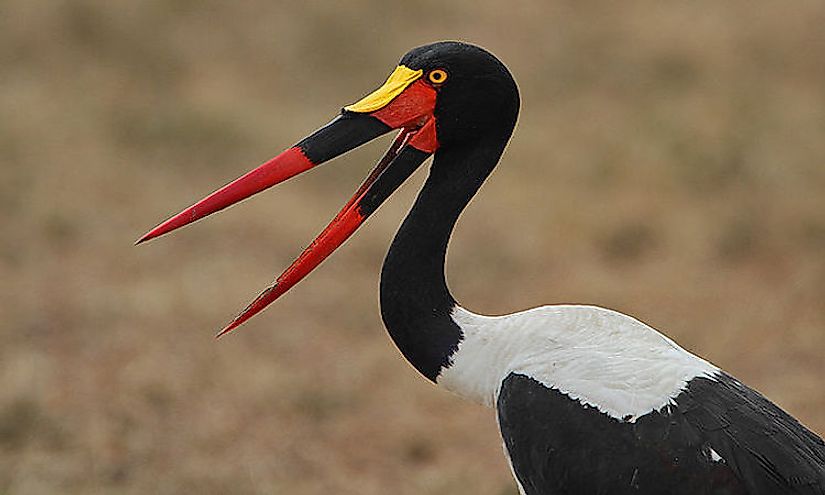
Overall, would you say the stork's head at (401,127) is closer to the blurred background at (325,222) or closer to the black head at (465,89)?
the black head at (465,89)

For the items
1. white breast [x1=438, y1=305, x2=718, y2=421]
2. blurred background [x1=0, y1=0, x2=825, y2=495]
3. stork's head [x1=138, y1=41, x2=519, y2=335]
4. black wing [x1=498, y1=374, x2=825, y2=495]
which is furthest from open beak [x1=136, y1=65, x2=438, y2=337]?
blurred background [x1=0, y1=0, x2=825, y2=495]

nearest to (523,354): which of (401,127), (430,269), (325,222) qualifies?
(430,269)

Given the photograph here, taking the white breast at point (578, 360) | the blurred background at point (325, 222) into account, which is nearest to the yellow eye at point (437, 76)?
the white breast at point (578, 360)

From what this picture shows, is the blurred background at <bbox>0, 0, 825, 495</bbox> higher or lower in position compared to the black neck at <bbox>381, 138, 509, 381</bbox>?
lower

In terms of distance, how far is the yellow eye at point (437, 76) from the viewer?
4020mm

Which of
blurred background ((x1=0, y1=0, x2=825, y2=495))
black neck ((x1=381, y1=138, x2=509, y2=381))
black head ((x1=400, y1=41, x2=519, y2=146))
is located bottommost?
blurred background ((x1=0, y1=0, x2=825, y2=495))

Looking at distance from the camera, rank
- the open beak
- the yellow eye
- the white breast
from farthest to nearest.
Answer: the yellow eye, the open beak, the white breast

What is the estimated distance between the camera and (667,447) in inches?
141

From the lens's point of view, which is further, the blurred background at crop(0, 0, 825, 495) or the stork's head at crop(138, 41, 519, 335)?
the blurred background at crop(0, 0, 825, 495)

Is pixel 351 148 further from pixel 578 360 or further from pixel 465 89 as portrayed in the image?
pixel 578 360

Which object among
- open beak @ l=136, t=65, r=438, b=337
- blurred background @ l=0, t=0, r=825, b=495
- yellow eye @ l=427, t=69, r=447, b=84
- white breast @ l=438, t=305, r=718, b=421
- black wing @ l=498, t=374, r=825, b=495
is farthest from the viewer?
blurred background @ l=0, t=0, r=825, b=495

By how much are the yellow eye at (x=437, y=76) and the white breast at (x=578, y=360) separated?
68 centimetres

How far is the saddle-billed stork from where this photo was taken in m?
3.59

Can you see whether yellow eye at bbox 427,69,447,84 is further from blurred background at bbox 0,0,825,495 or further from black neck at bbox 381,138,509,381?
blurred background at bbox 0,0,825,495
